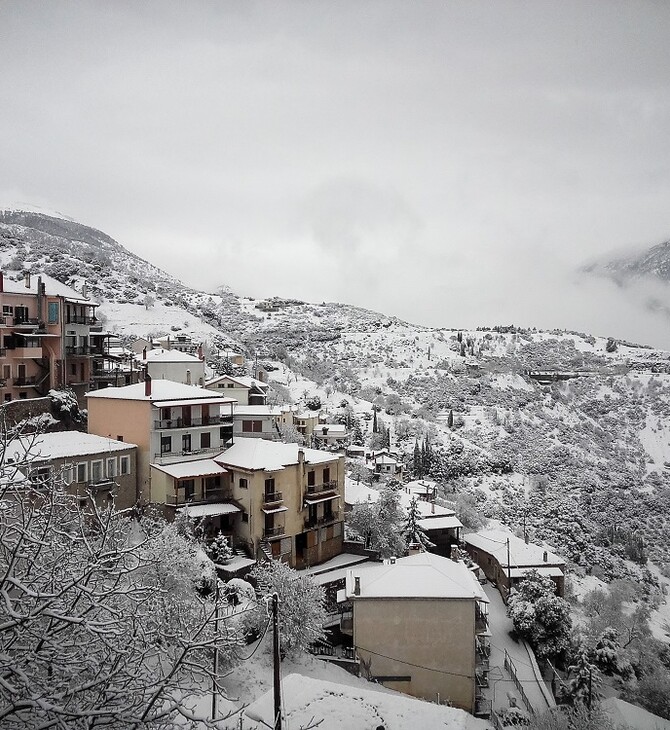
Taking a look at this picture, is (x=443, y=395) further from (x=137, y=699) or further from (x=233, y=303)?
(x=137, y=699)

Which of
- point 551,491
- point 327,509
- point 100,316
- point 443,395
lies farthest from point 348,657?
point 443,395

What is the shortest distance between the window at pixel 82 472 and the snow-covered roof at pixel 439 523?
18559mm

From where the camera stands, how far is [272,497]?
22.8m

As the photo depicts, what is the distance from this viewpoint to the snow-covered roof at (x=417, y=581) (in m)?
18.3

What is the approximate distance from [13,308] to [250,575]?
18848 mm

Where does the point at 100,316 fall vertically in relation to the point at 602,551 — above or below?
above

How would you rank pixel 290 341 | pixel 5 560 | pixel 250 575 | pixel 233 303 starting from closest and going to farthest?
pixel 5 560 < pixel 250 575 < pixel 290 341 < pixel 233 303

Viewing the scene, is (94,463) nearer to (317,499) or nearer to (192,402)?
(192,402)

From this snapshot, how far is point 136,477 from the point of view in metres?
22.8

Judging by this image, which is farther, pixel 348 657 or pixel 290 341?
pixel 290 341

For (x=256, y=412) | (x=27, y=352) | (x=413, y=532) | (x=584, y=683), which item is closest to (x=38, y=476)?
(x=27, y=352)

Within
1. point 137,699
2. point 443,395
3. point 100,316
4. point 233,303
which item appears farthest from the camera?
point 233,303

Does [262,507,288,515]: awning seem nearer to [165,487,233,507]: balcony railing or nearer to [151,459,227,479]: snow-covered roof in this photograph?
[165,487,233,507]: balcony railing

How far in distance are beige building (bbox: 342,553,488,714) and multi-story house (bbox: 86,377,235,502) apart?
9.95 meters
